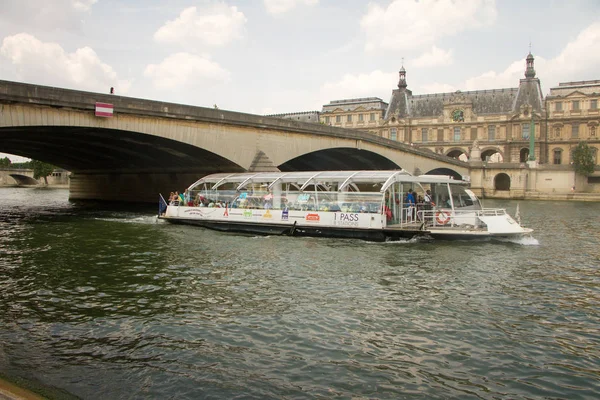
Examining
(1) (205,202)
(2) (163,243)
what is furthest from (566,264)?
(1) (205,202)

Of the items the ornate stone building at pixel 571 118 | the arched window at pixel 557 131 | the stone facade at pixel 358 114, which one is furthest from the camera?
the stone facade at pixel 358 114

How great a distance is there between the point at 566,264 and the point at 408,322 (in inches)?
417

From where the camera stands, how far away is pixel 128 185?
54219mm

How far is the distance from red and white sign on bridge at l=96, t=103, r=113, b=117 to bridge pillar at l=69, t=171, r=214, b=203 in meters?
14.0

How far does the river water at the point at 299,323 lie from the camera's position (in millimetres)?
8984

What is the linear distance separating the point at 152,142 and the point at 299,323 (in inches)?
1066

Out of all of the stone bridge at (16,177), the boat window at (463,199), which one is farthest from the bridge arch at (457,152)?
the stone bridge at (16,177)

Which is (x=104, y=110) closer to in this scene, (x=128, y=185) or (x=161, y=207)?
(x=161, y=207)

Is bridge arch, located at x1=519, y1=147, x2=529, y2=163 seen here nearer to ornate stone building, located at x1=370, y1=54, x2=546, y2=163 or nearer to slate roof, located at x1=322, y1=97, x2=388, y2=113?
ornate stone building, located at x1=370, y1=54, x2=546, y2=163

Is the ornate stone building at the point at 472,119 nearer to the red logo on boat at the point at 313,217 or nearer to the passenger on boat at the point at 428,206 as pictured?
the passenger on boat at the point at 428,206

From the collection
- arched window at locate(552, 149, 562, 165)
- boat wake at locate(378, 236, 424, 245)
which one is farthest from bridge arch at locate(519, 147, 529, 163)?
boat wake at locate(378, 236, 424, 245)

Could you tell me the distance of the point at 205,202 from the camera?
3250cm

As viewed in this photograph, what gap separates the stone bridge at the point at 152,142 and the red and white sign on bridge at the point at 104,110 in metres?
0.44

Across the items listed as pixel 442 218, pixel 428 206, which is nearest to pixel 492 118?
pixel 428 206
